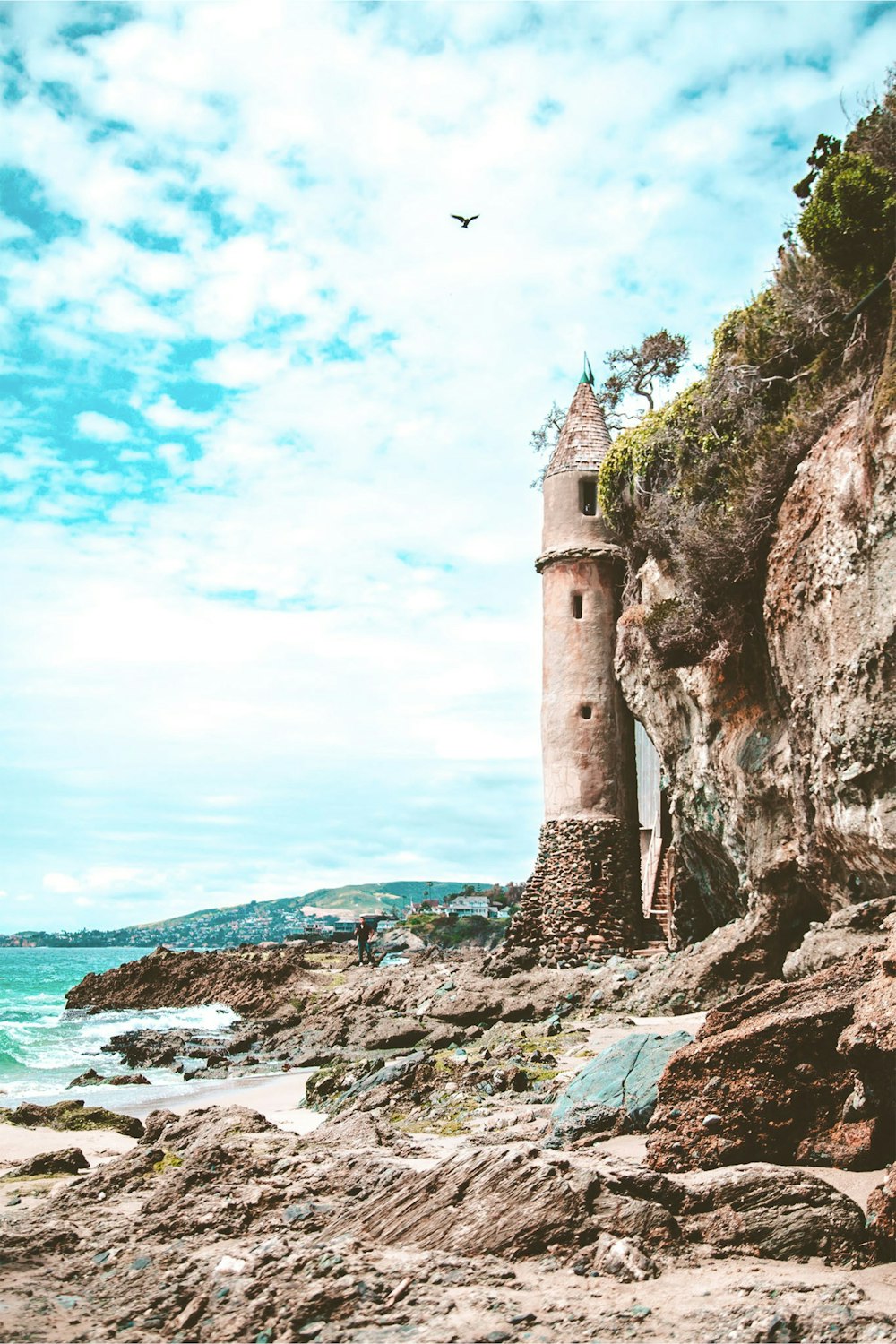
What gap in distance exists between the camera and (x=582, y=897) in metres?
22.3

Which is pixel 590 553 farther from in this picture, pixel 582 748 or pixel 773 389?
pixel 773 389

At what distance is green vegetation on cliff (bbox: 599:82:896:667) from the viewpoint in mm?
12062

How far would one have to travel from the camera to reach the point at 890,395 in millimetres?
10320

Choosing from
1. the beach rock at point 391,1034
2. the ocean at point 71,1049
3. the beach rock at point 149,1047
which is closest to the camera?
the beach rock at point 391,1034

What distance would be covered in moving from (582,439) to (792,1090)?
20704 millimetres

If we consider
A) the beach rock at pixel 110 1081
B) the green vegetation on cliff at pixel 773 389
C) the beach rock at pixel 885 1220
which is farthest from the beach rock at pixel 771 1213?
the beach rock at pixel 110 1081

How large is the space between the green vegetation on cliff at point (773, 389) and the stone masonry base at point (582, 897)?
734cm

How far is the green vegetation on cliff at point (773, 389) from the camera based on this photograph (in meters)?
12.1

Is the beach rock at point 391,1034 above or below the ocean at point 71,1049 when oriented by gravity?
above

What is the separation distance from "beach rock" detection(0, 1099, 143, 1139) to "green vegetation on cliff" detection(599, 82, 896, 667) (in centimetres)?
961

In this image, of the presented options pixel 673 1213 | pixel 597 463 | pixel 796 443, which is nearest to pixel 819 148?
pixel 796 443

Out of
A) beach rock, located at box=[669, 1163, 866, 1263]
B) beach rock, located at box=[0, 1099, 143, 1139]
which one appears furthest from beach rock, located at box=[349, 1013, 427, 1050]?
beach rock, located at box=[669, 1163, 866, 1263]

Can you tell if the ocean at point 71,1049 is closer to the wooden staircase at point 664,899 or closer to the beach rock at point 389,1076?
the beach rock at point 389,1076

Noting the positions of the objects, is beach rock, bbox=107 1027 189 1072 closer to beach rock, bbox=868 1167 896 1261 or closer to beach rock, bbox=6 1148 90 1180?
beach rock, bbox=6 1148 90 1180
